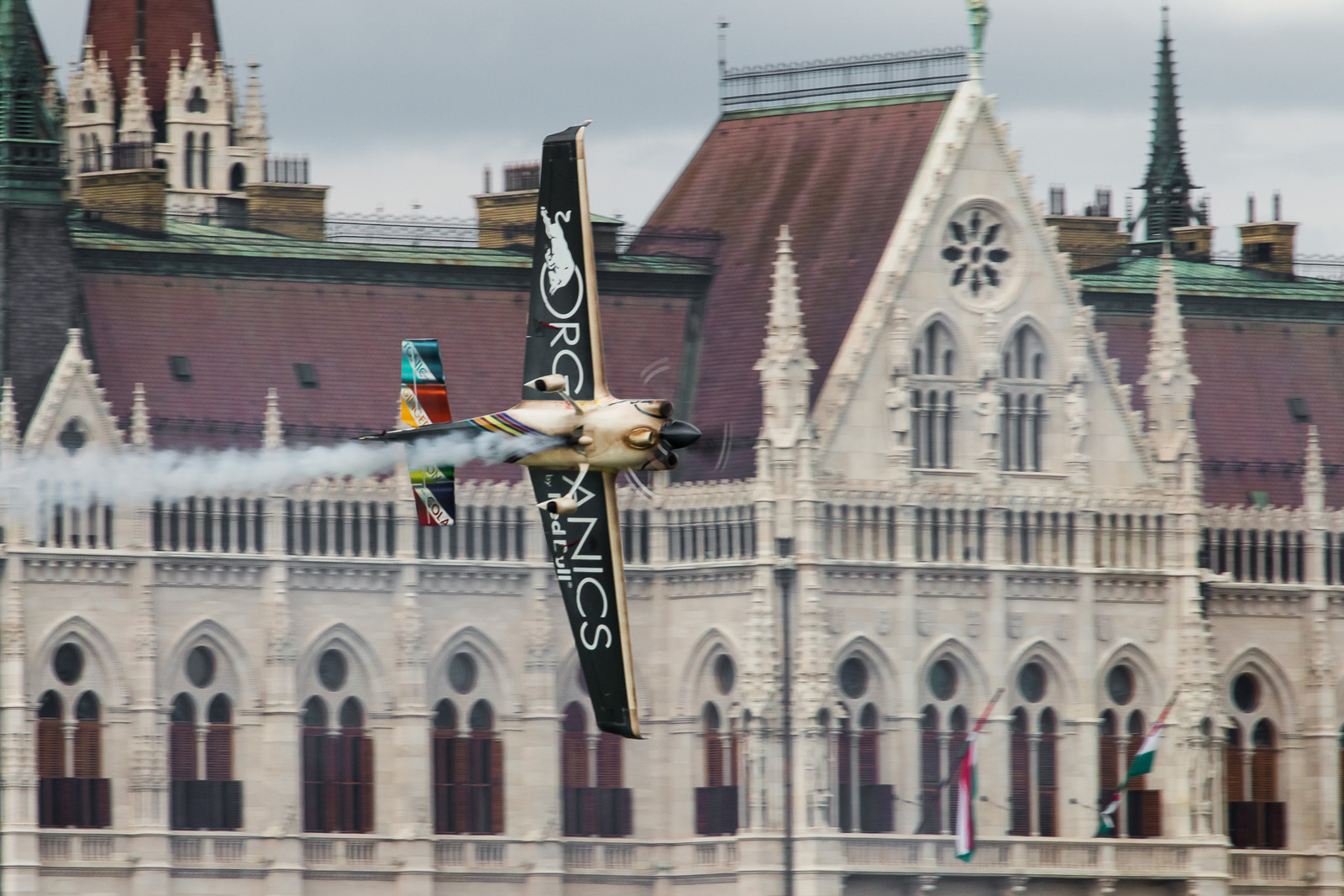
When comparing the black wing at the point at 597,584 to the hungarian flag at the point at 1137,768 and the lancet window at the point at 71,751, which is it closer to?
the lancet window at the point at 71,751

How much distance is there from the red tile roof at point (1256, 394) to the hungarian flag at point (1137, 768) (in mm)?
9271

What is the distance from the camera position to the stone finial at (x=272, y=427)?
144 metres

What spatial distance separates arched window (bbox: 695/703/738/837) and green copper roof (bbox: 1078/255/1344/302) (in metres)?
20.3

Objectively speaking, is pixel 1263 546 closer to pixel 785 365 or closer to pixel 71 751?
pixel 785 365

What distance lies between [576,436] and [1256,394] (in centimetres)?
5688

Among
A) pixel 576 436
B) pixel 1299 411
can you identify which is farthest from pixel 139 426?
pixel 1299 411

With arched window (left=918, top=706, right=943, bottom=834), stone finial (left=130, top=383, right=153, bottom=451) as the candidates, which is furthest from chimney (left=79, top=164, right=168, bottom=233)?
arched window (left=918, top=706, right=943, bottom=834)

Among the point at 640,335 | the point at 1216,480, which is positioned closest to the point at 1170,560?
the point at 1216,480

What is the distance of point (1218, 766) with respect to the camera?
502 ft

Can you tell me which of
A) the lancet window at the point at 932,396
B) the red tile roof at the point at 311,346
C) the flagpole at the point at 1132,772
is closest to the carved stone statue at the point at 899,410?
the lancet window at the point at 932,396

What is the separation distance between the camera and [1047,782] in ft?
499

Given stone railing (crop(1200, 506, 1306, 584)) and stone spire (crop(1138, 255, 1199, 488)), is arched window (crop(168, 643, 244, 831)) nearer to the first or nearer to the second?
stone spire (crop(1138, 255, 1199, 488))

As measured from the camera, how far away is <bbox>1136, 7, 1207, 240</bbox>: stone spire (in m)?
179

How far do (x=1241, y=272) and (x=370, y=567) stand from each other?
114 ft
